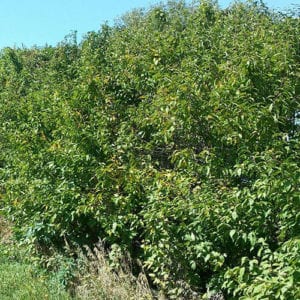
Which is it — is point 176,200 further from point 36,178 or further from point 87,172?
point 36,178

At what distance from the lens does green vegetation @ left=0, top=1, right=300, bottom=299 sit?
3.71 meters

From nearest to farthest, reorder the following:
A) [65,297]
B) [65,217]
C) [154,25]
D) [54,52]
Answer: [65,297]
[65,217]
[154,25]
[54,52]

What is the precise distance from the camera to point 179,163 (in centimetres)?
429

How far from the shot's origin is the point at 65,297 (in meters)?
4.55

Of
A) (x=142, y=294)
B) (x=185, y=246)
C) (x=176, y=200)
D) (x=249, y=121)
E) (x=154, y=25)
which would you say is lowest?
(x=142, y=294)

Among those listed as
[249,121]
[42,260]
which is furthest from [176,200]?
[42,260]

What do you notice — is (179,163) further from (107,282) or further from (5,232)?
(5,232)

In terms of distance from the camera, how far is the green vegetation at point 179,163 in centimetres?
371

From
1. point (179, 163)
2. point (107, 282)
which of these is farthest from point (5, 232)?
point (179, 163)

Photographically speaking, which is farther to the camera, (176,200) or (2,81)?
→ (2,81)

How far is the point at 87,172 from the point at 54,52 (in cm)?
483

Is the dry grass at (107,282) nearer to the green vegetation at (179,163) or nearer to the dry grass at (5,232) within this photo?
the green vegetation at (179,163)

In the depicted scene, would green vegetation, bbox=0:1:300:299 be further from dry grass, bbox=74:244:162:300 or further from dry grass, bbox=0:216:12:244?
dry grass, bbox=0:216:12:244

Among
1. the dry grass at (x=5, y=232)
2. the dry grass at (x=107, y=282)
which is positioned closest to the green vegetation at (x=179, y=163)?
the dry grass at (x=107, y=282)
